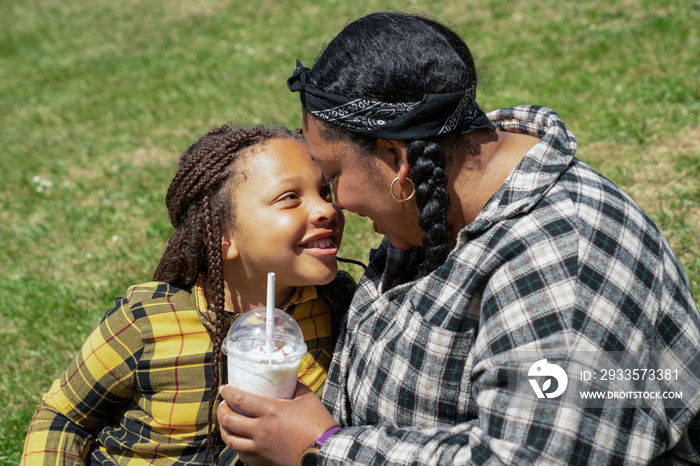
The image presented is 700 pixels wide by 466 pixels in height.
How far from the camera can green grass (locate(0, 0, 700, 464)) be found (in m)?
4.47

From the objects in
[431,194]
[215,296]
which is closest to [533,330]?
[431,194]

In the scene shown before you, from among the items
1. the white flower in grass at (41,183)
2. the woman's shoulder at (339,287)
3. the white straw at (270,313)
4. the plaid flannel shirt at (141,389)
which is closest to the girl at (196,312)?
the plaid flannel shirt at (141,389)

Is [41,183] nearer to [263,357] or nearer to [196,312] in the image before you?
[196,312]

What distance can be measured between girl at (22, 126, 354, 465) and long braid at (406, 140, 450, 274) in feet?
1.54

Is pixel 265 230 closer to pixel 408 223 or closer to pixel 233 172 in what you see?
pixel 233 172

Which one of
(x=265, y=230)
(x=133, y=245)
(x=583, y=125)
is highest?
(x=265, y=230)

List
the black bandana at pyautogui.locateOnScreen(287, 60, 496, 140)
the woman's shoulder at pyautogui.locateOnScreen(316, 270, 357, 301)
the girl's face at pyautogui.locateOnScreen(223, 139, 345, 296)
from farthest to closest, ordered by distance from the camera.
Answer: the woman's shoulder at pyautogui.locateOnScreen(316, 270, 357, 301) → the girl's face at pyautogui.locateOnScreen(223, 139, 345, 296) → the black bandana at pyautogui.locateOnScreen(287, 60, 496, 140)

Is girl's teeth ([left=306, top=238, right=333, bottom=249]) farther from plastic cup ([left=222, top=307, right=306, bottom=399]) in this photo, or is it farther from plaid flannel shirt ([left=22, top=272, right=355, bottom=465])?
plaid flannel shirt ([left=22, top=272, right=355, bottom=465])

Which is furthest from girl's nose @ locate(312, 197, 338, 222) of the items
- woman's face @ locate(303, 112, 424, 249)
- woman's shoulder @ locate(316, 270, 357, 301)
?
woman's shoulder @ locate(316, 270, 357, 301)

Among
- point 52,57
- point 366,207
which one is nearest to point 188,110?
point 52,57

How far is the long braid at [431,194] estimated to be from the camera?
6.93 ft

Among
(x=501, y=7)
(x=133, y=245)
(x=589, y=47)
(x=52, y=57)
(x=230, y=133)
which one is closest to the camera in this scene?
(x=230, y=133)

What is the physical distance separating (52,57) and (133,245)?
716cm

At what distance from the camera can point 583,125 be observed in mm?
5656
